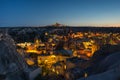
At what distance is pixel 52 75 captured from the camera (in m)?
27.7

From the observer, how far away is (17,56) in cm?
2378

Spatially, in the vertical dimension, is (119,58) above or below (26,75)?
above

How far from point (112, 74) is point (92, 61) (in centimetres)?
896

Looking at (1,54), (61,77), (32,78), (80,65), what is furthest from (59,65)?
(1,54)

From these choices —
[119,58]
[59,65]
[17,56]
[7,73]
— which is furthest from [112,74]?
[59,65]

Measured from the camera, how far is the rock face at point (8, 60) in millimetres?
21189

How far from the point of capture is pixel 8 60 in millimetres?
22031

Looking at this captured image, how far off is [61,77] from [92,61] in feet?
13.4

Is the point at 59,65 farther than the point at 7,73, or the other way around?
the point at 59,65

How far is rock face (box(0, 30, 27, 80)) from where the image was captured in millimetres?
21189

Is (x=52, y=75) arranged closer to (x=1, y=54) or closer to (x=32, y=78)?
(x=32, y=78)

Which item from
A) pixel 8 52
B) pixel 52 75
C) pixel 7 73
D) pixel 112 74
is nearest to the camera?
pixel 112 74

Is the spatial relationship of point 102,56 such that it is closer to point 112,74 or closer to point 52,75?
point 52,75

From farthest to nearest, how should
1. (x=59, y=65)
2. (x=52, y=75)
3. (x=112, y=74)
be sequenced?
(x=59, y=65)
(x=52, y=75)
(x=112, y=74)
